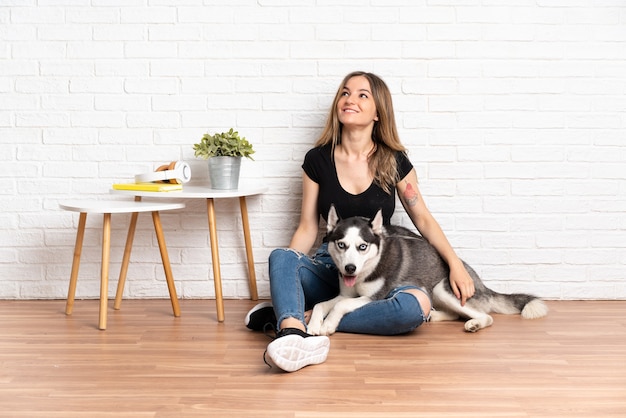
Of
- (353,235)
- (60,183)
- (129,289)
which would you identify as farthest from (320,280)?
(60,183)

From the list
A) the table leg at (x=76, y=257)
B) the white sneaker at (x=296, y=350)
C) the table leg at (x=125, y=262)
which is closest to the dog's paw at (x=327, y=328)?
the white sneaker at (x=296, y=350)

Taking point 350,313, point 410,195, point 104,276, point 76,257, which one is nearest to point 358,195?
point 410,195

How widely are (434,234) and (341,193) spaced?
459mm

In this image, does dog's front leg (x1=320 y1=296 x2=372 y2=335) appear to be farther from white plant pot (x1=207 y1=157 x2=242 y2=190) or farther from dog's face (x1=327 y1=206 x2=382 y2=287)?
white plant pot (x1=207 y1=157 x2=242 y2=190)

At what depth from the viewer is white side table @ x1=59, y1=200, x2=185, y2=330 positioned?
2.88m

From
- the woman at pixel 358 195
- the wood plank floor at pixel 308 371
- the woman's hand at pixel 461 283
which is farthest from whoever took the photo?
the woman's hand at pixel 461 283

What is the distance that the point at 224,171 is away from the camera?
319 centimetres

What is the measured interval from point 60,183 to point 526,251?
2399 mm

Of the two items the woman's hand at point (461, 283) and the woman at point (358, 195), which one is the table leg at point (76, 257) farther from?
the woman's hand at point (461, 283)

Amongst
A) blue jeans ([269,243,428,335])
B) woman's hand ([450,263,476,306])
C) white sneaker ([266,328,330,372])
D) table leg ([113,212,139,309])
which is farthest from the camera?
table leg ([113,212,139,309])

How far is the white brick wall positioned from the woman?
0.30m

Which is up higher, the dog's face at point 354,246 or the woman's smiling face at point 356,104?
the woman's smiling face at point 356,104

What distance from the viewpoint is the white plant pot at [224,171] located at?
10.5 feet

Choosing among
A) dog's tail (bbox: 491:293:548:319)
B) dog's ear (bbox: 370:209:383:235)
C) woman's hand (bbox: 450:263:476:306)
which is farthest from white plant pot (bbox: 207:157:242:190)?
dog's tail (bbox: 491:293:548:319)
